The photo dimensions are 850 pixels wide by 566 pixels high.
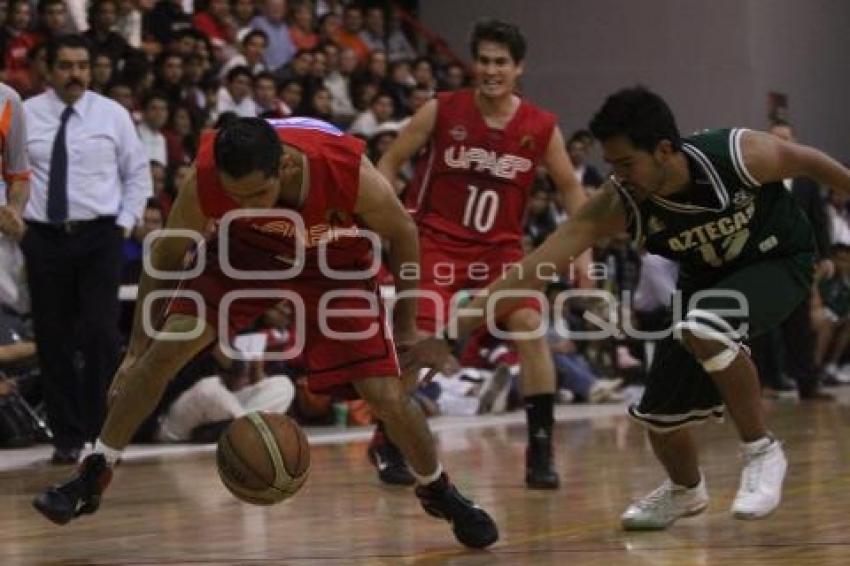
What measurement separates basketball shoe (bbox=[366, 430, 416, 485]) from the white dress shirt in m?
2.28

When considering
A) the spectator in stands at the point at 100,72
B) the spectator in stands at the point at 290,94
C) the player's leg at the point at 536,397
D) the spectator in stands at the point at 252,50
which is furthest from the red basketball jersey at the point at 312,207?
the spectator in stands at the point at 252,50

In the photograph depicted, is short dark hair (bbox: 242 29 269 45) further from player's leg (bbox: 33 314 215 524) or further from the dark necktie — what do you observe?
player's leg (bbox: 33 314 215 524)

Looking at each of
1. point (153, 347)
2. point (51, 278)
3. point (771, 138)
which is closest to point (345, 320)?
point (153, 347)

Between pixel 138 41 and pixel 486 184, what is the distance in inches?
269

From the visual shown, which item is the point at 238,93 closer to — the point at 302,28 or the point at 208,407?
the point at 302,28

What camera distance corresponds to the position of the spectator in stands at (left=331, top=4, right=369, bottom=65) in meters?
18.0

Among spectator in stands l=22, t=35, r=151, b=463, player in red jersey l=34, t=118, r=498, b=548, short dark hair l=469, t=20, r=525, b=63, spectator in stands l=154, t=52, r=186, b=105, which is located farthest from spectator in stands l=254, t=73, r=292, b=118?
player in red jersey l=34, t=118, r=498, b=548

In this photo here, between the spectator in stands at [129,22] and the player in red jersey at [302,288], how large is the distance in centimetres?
840

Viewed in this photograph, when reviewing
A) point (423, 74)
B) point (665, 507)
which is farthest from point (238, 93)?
point (665, 507)

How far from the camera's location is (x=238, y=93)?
14.9 metres

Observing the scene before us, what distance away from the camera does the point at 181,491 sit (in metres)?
8.34

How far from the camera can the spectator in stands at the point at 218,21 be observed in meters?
16.2

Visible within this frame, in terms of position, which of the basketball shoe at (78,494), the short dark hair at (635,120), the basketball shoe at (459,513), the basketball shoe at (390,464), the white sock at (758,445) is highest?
the short dark hair at (635,120)

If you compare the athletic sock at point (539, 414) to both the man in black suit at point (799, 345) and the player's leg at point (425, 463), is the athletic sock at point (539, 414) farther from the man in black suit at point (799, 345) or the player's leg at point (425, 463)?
the man in black suit at point (799, 345)
